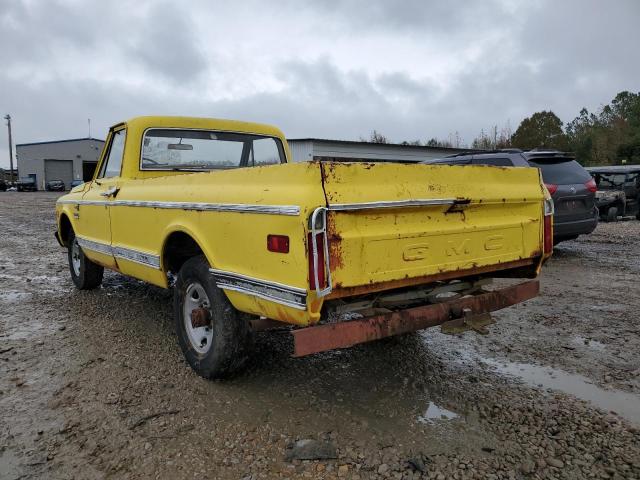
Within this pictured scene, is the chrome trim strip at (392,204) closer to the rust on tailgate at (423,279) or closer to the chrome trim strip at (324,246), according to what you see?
the chrome trim strip at (324,246)

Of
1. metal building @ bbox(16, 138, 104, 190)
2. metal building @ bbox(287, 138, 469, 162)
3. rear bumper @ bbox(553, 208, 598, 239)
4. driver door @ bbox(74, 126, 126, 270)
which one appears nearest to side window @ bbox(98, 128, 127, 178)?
driver door @ bbox(74, 126, 126, 270)

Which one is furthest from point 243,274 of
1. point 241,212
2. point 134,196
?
point 134,196

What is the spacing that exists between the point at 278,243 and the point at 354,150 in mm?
28108

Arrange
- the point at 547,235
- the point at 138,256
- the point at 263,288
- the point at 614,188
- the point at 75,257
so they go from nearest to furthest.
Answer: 1. the point at 263,288
2. the point at 547,235
3. the point at 138,256
4. the point at 75,257
5. the point at 614,188

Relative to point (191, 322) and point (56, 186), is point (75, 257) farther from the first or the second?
point (56, 186)

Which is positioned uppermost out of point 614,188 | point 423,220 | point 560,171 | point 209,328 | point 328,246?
point 560,171

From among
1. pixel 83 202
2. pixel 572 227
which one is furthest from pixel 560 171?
pixel 83 202

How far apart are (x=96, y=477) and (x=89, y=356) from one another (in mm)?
1787

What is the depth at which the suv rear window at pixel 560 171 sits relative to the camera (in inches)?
322

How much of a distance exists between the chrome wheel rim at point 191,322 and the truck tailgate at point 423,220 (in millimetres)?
1350

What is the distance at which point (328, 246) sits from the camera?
2674mm

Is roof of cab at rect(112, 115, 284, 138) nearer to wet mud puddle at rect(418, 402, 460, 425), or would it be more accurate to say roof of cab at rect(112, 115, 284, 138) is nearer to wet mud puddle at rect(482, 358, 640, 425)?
wet mud puddle at rect(482, 358, 640, 425)

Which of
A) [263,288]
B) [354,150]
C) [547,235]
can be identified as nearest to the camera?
[263,288]

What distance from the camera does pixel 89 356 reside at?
4.17 meters
